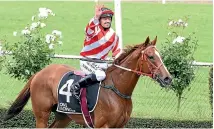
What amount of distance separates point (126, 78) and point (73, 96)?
62 cm

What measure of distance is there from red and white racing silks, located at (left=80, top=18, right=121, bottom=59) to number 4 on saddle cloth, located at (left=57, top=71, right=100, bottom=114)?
271mm

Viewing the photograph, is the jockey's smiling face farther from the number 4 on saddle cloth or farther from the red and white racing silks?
the number 4 on saddle cloth

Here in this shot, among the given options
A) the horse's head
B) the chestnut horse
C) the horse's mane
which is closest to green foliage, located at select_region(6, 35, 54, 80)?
the chestnut horse

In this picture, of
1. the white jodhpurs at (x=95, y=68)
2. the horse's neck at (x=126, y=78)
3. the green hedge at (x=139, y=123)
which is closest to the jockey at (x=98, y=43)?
the white jodhpurs at (x=95, y=68)

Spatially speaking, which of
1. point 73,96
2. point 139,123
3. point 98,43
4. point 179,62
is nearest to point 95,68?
point 98,43

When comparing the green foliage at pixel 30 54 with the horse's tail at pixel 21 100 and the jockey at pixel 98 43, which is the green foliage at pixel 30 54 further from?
the jockey at pixel 98 43

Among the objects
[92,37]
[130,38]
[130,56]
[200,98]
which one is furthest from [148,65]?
[130,38]

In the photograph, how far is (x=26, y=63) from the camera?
9477mm

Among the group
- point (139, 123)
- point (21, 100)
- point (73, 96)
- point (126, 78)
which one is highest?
point (126, 78)

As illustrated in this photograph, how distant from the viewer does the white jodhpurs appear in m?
6.81

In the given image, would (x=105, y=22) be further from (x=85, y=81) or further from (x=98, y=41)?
(x=85, y=81)

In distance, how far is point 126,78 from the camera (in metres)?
6.80

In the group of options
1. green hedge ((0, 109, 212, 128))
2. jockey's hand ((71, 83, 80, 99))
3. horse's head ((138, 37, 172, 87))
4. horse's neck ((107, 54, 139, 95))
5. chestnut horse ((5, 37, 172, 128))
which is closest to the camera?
horse's head ((138, 37, 172, 87))

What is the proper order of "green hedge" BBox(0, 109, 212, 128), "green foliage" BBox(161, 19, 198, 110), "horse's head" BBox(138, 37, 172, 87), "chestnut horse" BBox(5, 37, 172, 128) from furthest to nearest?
1. "green foliage" BBox(161, 19, 198, 110)
2. "green hedge" BBox(0, 109, 212, 128)
3. "chestnut horse" BBox(5, 37, 172, 128)
4. "horse's head" BBox(138, 37, 172, 87)
